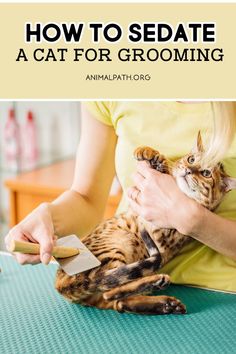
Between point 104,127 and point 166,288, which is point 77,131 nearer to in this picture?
point 104,127

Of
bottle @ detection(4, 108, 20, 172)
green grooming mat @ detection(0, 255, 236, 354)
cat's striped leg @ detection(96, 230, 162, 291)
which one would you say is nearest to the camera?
green grooming mat @ detection(0, 255, 236, 354)

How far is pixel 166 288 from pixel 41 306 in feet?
0.65

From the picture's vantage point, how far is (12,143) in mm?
2268

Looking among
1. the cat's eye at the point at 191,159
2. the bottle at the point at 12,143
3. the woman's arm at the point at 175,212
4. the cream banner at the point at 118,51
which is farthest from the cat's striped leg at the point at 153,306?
the bottle at the point at 12,143

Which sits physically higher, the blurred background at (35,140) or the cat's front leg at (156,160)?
the blurred background at (35,140)

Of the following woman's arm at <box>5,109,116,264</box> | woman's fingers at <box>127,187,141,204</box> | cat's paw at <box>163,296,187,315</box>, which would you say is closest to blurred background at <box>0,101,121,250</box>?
woman's arm at <box>5,109,116,264</box>

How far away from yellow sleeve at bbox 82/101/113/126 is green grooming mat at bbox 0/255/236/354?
0.31m

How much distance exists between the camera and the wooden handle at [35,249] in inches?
35.0

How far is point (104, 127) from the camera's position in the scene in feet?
3.63

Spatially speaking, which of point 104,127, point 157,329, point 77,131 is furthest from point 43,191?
point 157,329

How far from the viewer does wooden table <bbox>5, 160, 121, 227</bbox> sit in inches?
76.3

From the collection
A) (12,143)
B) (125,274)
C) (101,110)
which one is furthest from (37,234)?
(12,143)

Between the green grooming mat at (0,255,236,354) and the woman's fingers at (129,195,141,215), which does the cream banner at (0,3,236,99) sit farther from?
the green grooming mat at (0,255,236,354)

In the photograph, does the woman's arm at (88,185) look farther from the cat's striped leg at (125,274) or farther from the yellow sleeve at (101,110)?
the cat's striped leg at (125,274)
